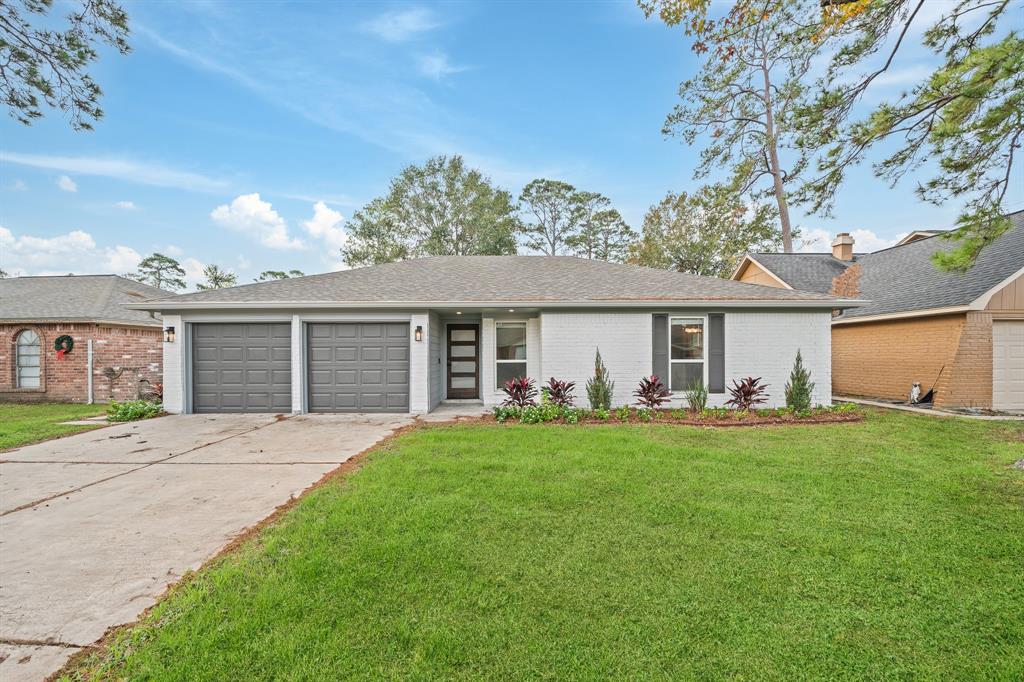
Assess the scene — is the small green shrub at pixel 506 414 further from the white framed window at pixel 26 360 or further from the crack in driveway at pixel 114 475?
the white framed window at pixel 26 360

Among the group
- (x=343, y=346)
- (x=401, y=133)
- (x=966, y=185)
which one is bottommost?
(x=343, y=346)

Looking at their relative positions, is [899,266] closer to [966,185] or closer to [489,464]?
[966,185]

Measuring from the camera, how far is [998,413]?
9.15 meters

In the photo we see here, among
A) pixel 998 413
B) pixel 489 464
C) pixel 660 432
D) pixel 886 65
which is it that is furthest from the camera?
pixel 998 413

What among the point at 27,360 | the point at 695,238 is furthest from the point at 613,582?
the point at 695,238

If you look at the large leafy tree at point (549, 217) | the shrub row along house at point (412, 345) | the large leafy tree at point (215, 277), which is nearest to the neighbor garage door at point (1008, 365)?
the shrub row along house at point (412, 345)

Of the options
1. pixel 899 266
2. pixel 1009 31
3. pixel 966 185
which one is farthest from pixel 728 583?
pixel 899 266

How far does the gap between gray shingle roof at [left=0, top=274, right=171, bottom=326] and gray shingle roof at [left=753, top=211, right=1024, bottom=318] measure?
20243 mm

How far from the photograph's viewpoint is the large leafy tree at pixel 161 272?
124 feet

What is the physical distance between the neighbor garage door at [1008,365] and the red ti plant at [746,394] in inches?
213

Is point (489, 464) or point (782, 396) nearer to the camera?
point (489, 464)

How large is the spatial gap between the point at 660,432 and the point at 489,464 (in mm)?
3339

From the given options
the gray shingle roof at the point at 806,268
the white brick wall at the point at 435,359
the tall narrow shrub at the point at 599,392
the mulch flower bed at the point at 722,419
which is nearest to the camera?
the mulch flower bed at the point at 722,419

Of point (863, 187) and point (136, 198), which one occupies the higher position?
point (136, 198)
